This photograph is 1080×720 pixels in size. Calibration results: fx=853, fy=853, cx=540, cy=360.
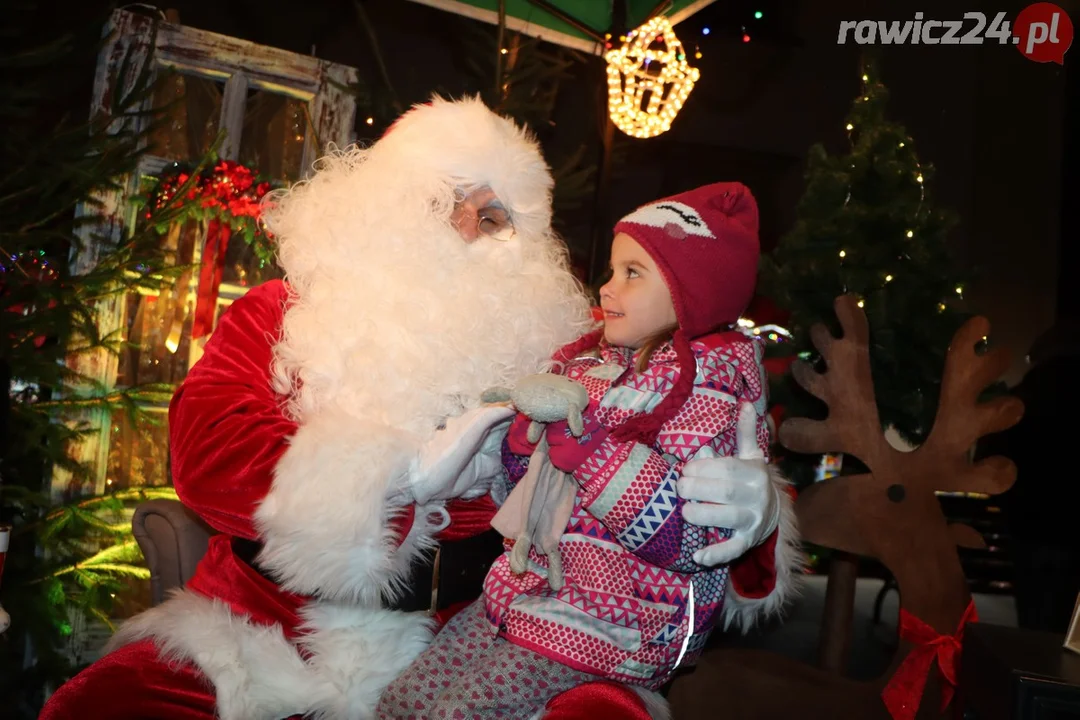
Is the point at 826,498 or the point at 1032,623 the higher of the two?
the point at 826,498

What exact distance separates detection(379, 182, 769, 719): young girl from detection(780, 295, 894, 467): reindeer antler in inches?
23.7

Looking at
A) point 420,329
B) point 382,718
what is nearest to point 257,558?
point 382,718

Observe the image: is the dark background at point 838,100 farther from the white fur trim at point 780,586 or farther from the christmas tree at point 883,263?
the white fur trim at point 780,586

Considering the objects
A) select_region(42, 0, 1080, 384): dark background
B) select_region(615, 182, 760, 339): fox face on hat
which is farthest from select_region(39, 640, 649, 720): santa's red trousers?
select_region(42, 0, 1080, 384): dark background

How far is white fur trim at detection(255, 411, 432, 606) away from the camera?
1.68m

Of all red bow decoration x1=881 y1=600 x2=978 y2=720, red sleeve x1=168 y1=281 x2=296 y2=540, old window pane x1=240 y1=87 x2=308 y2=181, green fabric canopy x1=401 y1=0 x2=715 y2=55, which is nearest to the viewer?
red sleeve x1=168 y1=281 x2=296 y2=540

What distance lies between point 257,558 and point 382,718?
44cm

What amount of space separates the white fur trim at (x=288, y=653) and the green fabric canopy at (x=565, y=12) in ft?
8.48

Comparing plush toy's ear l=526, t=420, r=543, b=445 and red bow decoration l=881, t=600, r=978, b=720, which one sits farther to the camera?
red bow decoration l=881, t=600, r=978, b=720

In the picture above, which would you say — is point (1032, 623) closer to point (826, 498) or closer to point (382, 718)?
point (826, 498)

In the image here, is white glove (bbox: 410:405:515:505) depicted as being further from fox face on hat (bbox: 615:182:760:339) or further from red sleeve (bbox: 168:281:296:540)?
fox face on hat (bbox: 615:182:760:339)

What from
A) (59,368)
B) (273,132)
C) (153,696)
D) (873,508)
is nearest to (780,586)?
(873,508)

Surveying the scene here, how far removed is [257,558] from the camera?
1844 mm

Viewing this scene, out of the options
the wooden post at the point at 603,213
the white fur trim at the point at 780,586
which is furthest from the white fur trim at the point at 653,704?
the wooden post at the point at 603,213
